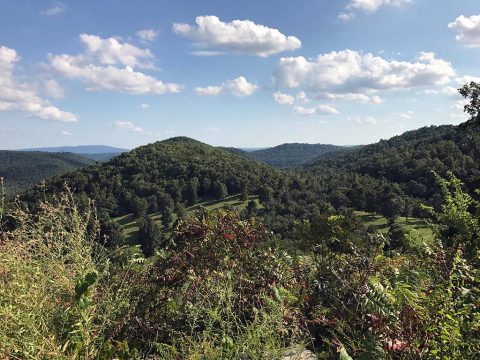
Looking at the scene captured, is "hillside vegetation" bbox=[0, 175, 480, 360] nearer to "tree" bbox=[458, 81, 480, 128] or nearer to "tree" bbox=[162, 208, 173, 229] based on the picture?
"tree" bbox=[458, 81, 480, 128]

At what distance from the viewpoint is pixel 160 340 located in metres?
4.11

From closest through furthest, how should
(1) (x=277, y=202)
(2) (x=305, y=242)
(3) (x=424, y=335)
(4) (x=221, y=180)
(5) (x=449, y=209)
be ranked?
(3) (x=424, y=335) → (5) (x=449, y=209) → (2) (x=305, y=242) → (1) (x=277, y=202) → (4) (x=221, y=180)

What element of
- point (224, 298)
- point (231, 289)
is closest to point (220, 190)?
point (231, 289)

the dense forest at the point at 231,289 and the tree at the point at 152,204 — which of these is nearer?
the dense forest at the point at 231,289

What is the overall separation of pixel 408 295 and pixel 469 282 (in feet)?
1.99

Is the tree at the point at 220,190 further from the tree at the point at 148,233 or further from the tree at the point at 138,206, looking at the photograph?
the tree at the point at 148,233

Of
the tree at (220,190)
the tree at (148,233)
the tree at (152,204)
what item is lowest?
the tree at (148,233)

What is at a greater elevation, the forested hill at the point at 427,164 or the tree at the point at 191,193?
the forested hill at the point at 427,164

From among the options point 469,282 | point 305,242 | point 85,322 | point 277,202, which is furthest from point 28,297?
point 277,202

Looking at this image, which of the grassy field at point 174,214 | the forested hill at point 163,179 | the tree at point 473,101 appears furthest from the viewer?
the forested hill at point 163,179

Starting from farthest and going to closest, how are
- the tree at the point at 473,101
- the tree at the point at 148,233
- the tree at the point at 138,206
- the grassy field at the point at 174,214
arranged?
the tree at the point at 138,206
the grassy field at the point at 174,214
the tree at the point at 148,233
the tree at the point at 473,101

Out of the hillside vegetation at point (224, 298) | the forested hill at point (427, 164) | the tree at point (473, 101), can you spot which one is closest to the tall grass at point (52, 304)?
the hillside vegetation at point (224, 298)

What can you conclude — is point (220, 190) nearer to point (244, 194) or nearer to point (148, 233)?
point (244, 194)

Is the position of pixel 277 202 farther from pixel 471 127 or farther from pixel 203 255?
pixel 203 255
